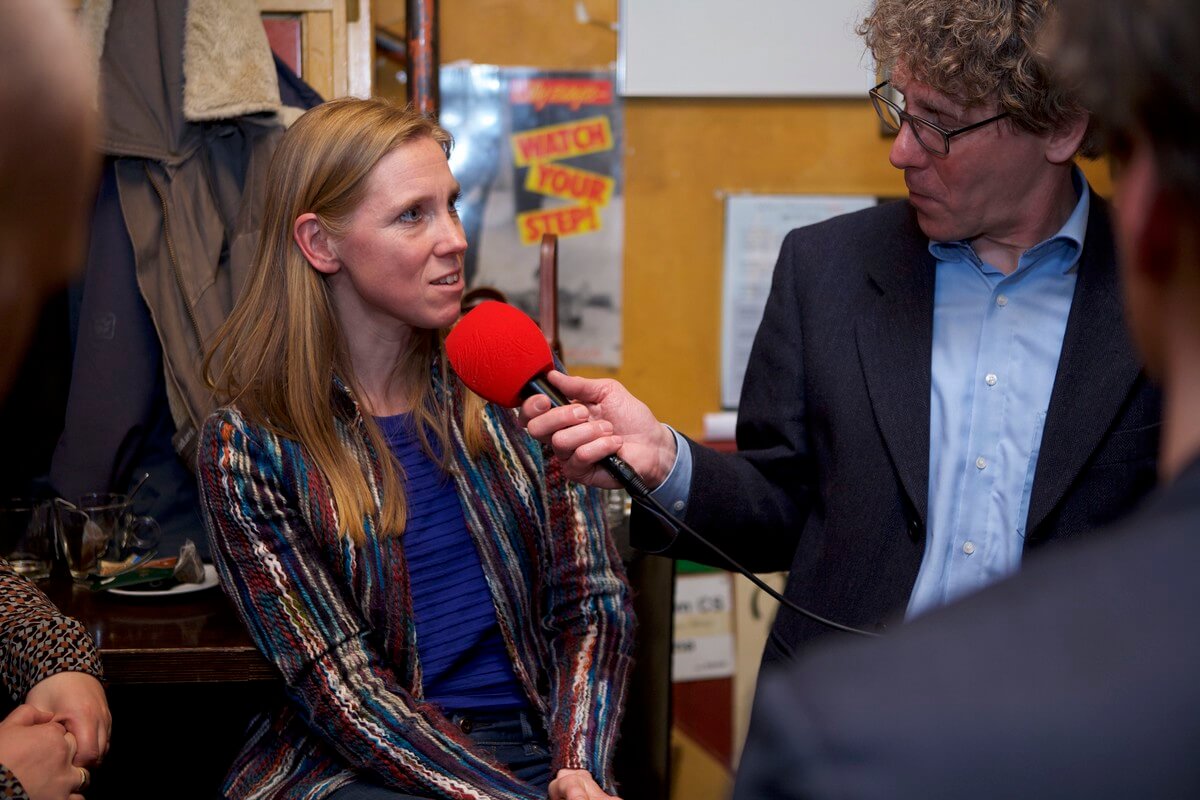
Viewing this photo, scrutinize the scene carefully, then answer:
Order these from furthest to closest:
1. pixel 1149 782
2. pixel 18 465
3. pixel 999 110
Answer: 1. pixel 18 465
2. pixel 999 110
3. pixel 1149 782

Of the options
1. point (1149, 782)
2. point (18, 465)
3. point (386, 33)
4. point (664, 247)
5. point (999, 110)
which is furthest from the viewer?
point (664, 247)

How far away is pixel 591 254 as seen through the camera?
9.50ft

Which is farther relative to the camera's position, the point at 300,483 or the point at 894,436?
the point at 300,483

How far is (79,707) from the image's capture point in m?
1.53

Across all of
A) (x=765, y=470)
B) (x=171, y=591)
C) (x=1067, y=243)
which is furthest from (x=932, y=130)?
(x=171, y=591)

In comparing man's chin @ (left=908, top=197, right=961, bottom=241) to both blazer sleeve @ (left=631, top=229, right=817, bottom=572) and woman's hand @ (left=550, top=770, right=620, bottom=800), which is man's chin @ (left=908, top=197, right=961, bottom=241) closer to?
blazer sleeve @ (left=631, top=229, right=817, bottom=572)

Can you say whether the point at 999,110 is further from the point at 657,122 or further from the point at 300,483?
the point at 657,122

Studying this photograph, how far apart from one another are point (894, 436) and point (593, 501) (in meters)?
0.51

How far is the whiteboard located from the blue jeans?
5.43ft

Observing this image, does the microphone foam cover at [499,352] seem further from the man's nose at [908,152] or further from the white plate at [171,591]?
the white plate at [171,591]

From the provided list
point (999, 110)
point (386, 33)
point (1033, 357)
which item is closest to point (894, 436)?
point (1033, 357)

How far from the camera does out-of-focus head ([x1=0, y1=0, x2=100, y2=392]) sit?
643mm

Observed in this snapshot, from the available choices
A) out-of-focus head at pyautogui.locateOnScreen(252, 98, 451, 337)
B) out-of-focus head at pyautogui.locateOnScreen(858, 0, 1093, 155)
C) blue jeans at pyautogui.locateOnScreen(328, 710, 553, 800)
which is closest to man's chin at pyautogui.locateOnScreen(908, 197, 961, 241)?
out-of-focus head at pyautogui.locateOnScreen(858, 0, 1093, 155)

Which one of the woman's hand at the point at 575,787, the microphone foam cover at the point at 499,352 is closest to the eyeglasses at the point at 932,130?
the microphone foam cover at the point at 499,352
